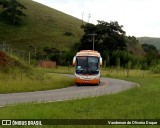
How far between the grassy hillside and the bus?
74.8 m

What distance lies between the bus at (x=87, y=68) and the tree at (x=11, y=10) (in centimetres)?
8974

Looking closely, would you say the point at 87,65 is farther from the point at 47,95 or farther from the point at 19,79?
the point at 47,95

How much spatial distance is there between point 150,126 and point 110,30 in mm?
101659

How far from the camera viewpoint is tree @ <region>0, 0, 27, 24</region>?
130 metres

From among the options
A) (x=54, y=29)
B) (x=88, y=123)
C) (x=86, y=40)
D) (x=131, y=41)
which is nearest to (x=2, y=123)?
(x=88, y=123)

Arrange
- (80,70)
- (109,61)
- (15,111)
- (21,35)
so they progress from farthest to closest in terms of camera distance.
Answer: (21,35), (109,61), (80,70), (15,111)

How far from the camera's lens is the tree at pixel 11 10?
129750 millimetres

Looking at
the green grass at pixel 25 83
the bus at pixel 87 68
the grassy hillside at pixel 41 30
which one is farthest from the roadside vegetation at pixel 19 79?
the grassy hillside at pixel 41 30

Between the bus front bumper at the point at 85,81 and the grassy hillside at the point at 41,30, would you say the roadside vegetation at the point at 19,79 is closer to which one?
the bus front bumper at the point at 85,81

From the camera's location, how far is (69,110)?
17547 mm

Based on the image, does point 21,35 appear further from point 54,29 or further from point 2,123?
point 2,123

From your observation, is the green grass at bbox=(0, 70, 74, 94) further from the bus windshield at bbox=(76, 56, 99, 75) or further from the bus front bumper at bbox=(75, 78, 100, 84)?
the bus windshield at bbox=(76, 56, 99, 75)

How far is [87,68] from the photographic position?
136 feet

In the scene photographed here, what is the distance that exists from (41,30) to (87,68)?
306ft
